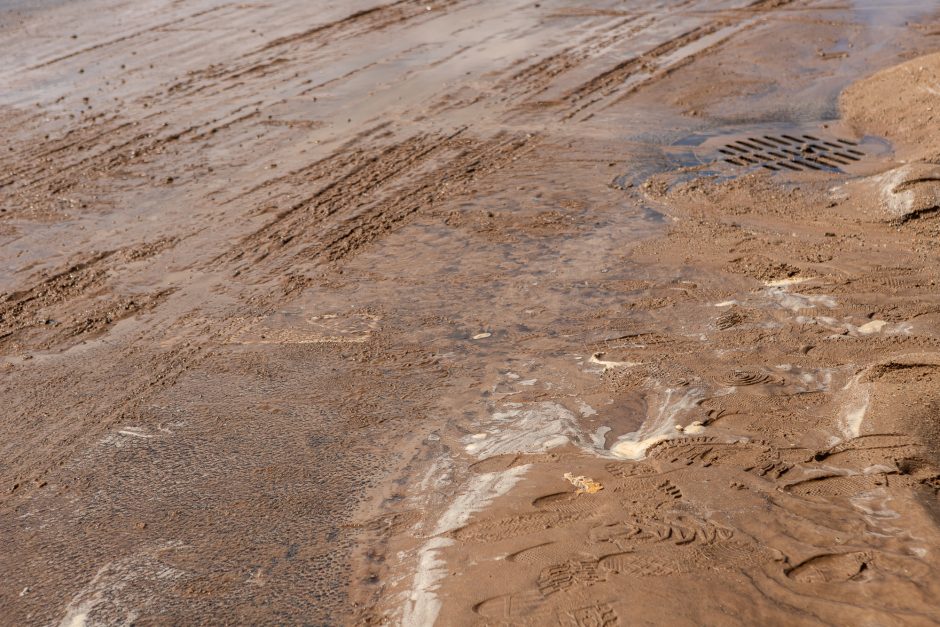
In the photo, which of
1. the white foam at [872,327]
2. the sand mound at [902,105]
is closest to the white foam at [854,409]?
the white foam at [872,327]

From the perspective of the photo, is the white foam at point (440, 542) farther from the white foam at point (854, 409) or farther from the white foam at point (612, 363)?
the white foam at point (854, 409)

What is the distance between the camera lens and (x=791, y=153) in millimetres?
10016

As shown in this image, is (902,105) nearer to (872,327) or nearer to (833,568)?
(872,327)

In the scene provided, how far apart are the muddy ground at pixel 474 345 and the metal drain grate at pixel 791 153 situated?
2.0 inches

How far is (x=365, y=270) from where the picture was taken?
7.82 meters

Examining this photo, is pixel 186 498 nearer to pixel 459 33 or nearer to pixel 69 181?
pixel 69 181

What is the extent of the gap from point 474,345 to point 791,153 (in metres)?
5.28

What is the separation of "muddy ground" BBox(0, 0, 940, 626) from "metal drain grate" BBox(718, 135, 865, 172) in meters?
0.05

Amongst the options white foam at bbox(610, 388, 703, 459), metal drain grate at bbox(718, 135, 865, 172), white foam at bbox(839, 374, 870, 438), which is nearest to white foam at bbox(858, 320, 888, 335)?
white foam at bbox(839, 374, 870, 438)

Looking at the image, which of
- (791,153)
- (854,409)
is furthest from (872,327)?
(791,153)

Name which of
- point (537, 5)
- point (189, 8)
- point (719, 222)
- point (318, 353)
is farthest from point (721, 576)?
point (189, 8)

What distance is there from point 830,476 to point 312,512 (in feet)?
9.30

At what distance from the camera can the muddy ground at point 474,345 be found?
4.42 metres

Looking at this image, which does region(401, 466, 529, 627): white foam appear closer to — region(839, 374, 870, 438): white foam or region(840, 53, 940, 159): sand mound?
region(839, 374, 870, 438): white foam
